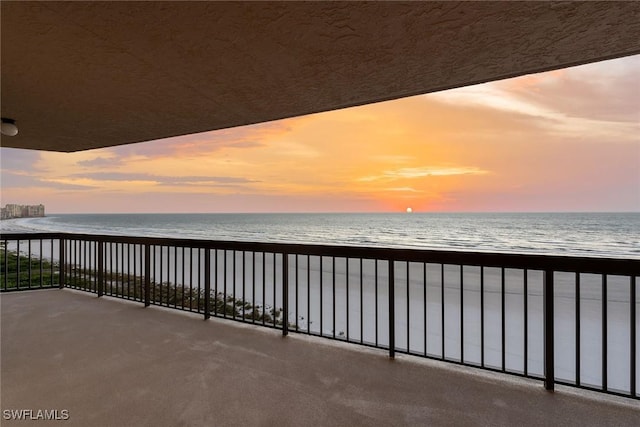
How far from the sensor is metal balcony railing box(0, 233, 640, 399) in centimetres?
184

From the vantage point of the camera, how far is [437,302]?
6.52 m

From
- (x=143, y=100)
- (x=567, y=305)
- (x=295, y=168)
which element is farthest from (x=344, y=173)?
(x=143, y=100)

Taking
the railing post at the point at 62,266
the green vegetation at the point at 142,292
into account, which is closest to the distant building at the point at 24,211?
the green vegetation at the point at 142,292

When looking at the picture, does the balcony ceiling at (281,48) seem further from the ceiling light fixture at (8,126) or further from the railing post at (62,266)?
the railing post at (62,266)

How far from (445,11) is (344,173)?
16505 mm

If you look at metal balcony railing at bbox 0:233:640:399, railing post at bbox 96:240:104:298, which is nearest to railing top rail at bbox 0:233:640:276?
metal balcony railing at bbox 0:233:640:399

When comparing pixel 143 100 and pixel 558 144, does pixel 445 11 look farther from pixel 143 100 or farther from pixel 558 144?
pixel 558 144

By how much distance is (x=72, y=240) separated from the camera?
13.9 feet

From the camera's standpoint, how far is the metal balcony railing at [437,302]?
1839mm

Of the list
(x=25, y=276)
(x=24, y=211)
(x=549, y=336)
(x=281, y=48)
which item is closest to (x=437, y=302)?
(x=549, y=336)

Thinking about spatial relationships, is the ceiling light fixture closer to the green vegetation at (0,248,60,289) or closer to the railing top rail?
the green vegetation at (0,248,60,289)

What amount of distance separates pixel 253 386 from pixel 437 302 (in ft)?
18.6

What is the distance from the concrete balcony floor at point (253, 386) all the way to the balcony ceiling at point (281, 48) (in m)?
1.96

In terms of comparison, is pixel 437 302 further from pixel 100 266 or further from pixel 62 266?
pixel 62 266
